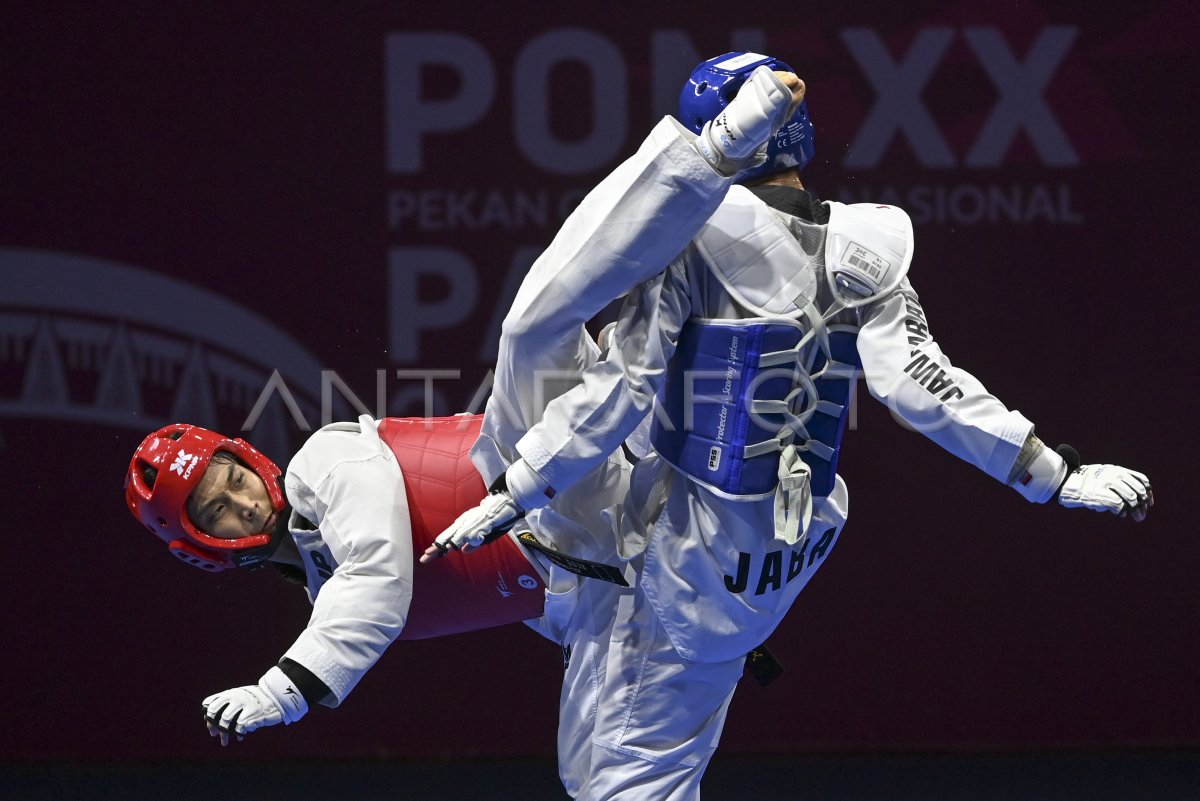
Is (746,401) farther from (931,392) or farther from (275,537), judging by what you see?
(275,537)

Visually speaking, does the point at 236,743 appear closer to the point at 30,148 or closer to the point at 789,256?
the point at 30,148

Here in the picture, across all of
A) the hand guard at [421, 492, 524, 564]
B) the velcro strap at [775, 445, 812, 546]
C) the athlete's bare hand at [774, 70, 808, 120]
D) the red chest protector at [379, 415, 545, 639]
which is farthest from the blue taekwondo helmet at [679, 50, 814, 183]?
the red chest protector at [379, 415, 545, 639]

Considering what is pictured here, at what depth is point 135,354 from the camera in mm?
4512

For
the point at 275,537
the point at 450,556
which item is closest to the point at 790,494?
the point at 450,556

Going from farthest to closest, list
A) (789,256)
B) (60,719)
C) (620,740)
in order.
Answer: (60,719), (620,740), (789,256)

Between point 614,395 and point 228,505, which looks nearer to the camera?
point 614,395

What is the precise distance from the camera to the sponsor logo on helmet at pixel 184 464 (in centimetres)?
315

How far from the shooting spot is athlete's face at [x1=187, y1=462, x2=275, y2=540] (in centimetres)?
320

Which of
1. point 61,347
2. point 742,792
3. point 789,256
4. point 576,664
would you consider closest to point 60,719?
point 61,347

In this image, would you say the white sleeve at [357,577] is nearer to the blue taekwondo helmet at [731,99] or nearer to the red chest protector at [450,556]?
the red chest protector at [450,556]

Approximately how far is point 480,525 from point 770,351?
1.93 ft

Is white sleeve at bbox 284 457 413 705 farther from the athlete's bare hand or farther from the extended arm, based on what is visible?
the athlete's bare hand

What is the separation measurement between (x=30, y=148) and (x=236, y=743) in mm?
1964

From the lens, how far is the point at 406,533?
2973 mm
